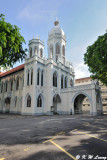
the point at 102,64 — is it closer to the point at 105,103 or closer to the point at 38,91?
the point at 38,91

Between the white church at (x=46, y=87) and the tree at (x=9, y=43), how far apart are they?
9433 mm

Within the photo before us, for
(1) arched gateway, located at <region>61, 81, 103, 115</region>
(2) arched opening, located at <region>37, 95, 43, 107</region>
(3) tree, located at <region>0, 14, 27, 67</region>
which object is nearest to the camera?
(3) tree, located at <region>0, 14, 27, 67</region>

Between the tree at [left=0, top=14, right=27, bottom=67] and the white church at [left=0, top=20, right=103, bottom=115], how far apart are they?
371 inches

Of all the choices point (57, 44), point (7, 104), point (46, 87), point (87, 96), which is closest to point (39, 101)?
point (46, 87)

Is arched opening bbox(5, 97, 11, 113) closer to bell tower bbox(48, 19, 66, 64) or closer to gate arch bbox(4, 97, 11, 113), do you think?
gate arch bbox(4, 97, 11, 113)

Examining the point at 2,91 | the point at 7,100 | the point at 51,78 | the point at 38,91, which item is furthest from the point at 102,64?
the point at 2,91

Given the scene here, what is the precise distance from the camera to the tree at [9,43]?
10449 millimetres

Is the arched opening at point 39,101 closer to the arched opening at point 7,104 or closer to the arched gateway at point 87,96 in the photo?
the arched gateway at point 87,96

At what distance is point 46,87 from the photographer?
2547 centimetres

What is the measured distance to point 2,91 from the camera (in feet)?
112

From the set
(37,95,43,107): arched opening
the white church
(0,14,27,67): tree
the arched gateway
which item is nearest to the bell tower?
the white church

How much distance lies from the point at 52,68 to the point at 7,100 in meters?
17.8

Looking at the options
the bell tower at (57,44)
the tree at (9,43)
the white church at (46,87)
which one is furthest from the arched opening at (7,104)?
the tree at (9,43)

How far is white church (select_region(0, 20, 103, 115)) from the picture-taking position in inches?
918
